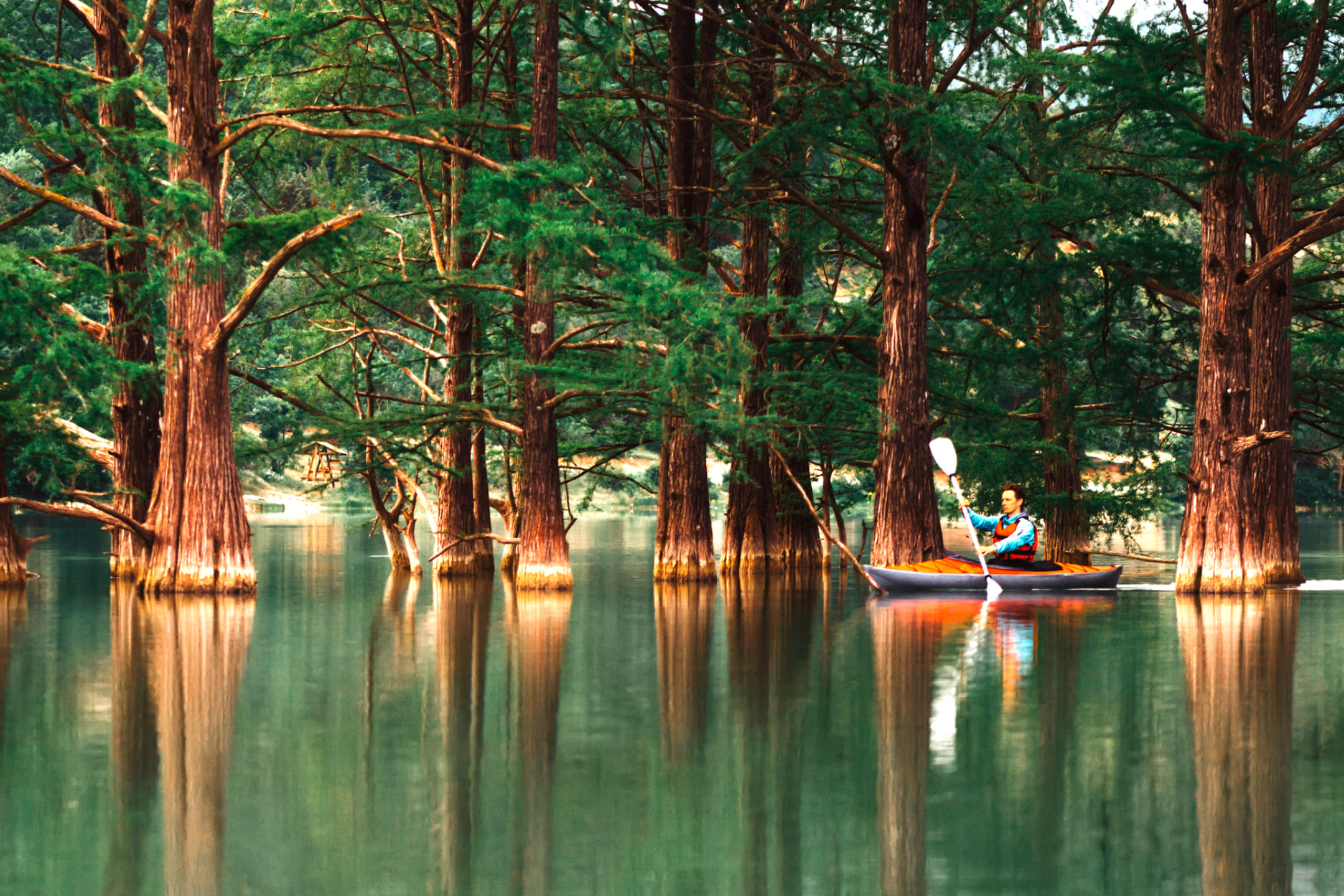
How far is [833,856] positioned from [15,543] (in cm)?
1893

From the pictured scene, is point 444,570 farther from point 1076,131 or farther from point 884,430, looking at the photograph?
point 1076,131

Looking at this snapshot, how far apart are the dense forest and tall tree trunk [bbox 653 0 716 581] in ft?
0.21

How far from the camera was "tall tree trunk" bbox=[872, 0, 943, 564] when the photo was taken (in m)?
21.2

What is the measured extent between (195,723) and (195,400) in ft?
34.6

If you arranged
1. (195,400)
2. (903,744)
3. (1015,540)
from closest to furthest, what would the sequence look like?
(903,744)
(195,400)
(1015,540)

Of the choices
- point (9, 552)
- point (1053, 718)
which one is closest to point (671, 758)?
point (1053, 718)

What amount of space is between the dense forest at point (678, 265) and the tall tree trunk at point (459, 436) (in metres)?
0.09

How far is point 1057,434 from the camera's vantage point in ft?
88.1

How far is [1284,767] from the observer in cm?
746

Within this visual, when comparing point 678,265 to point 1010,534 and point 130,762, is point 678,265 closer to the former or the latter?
point 1010,534

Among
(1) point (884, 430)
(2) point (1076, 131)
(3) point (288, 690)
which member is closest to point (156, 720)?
(3) point (288, 690)

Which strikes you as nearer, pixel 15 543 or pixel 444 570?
pixel 15 543

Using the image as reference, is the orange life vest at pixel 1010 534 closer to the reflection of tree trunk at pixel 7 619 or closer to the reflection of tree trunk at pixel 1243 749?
the reflection of tree trunk at pixel 1243 749

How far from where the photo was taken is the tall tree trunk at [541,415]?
19938 millimetres
